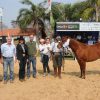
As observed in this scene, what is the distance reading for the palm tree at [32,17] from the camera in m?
40.5

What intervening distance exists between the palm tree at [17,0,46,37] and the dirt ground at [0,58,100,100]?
1044 inches

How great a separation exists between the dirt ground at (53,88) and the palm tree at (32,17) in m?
26.5

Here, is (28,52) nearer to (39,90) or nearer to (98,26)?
(39,90)

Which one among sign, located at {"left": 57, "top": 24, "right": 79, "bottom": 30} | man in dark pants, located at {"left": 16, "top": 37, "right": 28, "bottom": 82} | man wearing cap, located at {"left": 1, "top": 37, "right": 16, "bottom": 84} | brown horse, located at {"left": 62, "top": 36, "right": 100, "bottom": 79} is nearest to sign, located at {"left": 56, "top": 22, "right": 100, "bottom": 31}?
sign, located at {"left": 57, "top": 24, "right": 79, "bottom": 30}

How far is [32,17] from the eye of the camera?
40750 mm

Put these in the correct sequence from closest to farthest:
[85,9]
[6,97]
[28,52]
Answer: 1. [6,97]
2. [28,52]
3. [85,9]

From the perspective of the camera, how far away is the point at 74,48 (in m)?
14.1

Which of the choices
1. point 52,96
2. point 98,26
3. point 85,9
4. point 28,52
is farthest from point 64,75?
point 85,9

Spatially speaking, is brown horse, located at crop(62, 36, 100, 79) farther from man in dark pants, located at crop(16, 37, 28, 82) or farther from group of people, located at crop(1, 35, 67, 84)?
man in dark pants, located at crop(16, 37, 28, 82)

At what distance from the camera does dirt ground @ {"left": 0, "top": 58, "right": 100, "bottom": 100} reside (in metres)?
10.3

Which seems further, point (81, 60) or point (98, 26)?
point (98, 26)

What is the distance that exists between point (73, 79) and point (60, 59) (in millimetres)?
946

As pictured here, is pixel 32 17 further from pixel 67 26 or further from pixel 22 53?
pixel 22 53

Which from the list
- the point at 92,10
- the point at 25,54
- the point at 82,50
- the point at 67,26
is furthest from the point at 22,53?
the point at 92,10
